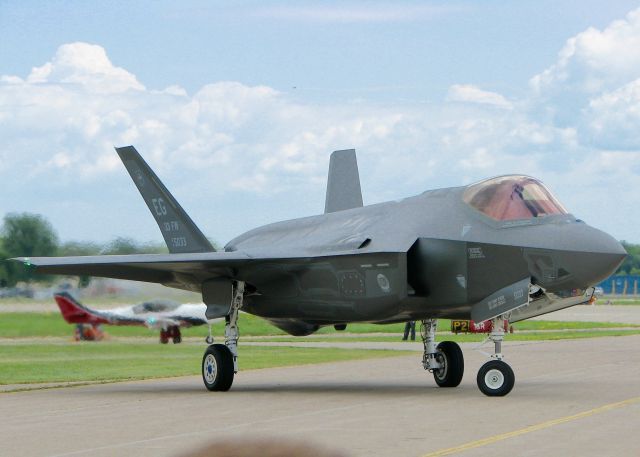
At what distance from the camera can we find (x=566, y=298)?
15.6 meters

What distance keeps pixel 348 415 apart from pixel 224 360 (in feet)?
14.3

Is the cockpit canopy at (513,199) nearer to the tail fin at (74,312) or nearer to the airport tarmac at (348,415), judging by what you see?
the airport tarmac at (348,415)

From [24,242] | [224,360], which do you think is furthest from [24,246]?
[224,360]

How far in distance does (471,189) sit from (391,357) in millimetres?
12404

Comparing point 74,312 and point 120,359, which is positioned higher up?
point 74,312

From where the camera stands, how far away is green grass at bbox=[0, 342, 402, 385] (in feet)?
71.7

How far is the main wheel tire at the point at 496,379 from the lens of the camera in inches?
603

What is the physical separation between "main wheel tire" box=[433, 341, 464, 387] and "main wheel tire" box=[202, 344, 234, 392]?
3.57 metres

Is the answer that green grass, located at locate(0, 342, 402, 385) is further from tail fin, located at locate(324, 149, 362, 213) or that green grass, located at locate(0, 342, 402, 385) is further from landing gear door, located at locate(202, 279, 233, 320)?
tail fin, located at locate(324, 149, 362, 213)

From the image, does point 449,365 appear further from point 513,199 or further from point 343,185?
point 343,185

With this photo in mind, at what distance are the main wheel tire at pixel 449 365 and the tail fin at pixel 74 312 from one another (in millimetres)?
12978

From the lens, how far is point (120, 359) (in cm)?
2652

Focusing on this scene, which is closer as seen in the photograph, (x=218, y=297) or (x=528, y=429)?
(x=528, y=429)

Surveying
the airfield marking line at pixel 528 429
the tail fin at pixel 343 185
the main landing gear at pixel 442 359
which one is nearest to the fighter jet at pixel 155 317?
the tail fin at pixel 343 185
